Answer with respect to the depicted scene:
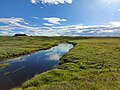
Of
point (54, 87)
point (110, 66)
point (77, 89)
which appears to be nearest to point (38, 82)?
point (54, 87)

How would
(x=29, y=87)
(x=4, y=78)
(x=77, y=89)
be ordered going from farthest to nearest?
(x=4, y=78), (x=29, y=87), (x=77, y=89)

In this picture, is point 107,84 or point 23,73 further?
point 23,73

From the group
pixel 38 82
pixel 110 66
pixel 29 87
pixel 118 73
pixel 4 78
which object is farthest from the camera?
pixel 110 66

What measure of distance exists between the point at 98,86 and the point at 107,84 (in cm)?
139

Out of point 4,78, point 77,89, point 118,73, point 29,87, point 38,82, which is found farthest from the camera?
point 4,78

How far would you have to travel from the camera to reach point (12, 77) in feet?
96.5

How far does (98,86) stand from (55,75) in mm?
7756

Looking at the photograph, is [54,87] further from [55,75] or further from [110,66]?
[110,66]

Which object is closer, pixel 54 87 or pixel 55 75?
pixel 54 87

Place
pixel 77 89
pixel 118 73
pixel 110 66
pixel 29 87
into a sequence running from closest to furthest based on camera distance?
pixel 77 89 < pixel 29 87 < pixel 118 73 < pixel 110 66

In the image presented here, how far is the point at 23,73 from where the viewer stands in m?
32.2

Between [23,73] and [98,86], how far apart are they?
1563cm

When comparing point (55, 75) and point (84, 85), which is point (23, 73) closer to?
point (55, 75)

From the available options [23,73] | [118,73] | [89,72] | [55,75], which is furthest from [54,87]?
[23,73]
